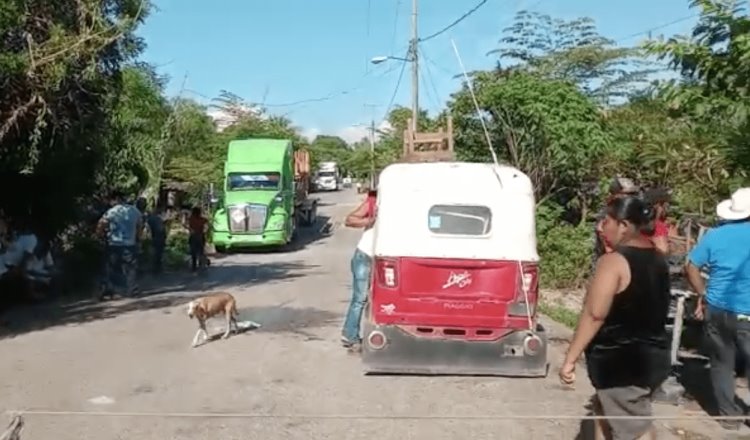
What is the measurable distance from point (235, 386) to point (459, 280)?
245 centimetres

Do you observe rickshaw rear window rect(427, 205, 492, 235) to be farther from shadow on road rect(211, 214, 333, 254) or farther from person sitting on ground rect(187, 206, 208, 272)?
shadow on road rect(211, 214, 333, 254)

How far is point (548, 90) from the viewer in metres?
20.5

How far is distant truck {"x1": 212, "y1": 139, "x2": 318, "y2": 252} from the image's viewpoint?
95.1 feet

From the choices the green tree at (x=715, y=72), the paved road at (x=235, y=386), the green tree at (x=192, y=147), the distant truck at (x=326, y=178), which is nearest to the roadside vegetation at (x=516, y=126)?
the green tree at (x=715, y=72)

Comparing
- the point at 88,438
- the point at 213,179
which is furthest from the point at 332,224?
the point at 88,438

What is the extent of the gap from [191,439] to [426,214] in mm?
3836

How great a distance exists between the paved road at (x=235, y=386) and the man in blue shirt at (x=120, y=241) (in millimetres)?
1542

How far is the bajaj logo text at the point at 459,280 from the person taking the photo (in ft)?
33.7

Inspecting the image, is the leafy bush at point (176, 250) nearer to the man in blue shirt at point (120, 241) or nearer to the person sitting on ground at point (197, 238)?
the person sitting on ground at point (197, 238)

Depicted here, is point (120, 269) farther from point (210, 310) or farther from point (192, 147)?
point (192, 147)

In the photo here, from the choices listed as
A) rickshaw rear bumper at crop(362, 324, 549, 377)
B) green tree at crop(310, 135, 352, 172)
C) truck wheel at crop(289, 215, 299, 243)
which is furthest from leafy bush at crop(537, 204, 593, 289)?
green tree at crop(310, 135, 352, 172)

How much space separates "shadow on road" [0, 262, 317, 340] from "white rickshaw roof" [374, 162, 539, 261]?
162 inches

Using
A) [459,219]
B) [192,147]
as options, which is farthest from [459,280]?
[192,147]

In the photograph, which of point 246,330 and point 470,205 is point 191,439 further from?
point 246,330
